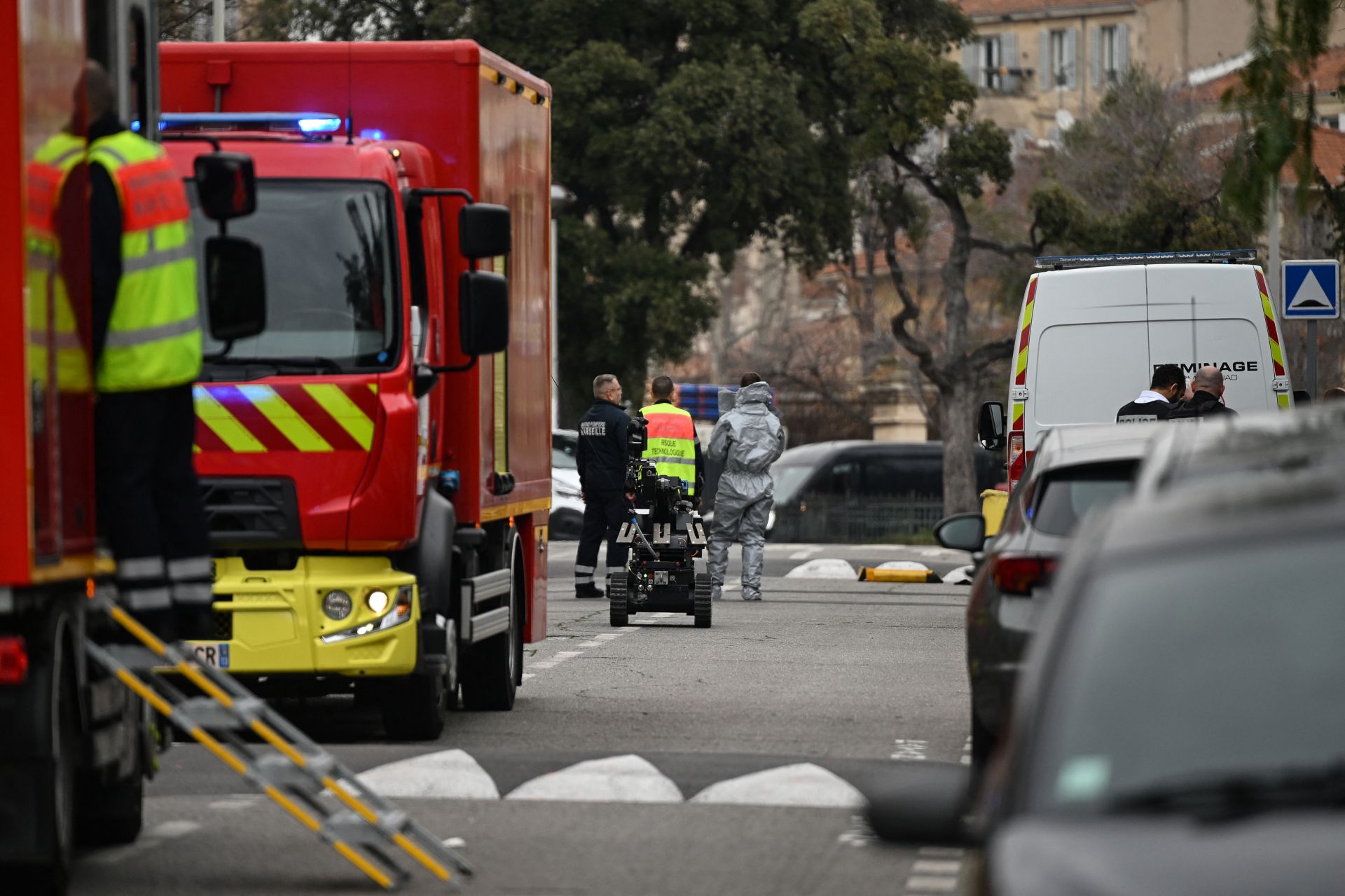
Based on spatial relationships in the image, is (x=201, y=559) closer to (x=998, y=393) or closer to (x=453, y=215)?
(x=453, y=215)

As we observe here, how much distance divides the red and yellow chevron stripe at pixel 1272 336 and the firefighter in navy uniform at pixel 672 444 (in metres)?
5.09

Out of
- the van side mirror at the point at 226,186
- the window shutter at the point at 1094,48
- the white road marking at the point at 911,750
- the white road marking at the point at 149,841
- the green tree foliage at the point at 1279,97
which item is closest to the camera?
the white road marking at the point at 149,841

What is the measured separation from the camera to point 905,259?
76.3 metres

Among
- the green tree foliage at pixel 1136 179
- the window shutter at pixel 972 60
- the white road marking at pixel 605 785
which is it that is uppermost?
the window shutter at pixel 972 60

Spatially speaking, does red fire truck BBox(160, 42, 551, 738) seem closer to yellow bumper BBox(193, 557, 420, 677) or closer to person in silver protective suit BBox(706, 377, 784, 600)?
yellow bumper BBox(193, 557, 420, 677)

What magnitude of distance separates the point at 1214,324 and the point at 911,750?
665cm

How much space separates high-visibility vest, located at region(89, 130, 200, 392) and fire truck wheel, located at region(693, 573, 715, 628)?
11622 mm

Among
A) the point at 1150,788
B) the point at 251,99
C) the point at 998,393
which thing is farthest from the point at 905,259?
the point at 1150,788

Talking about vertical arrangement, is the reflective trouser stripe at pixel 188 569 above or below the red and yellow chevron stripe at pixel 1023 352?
below

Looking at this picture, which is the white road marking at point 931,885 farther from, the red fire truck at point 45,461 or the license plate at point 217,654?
the license plate at point 217,654

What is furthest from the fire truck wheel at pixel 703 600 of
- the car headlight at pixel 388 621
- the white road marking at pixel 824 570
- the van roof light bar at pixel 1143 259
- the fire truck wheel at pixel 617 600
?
the car headlight at pixel 388 621

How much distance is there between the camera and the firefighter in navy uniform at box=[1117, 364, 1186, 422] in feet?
49.5

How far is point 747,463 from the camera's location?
22172 millimetres

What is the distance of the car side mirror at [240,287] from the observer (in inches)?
322
